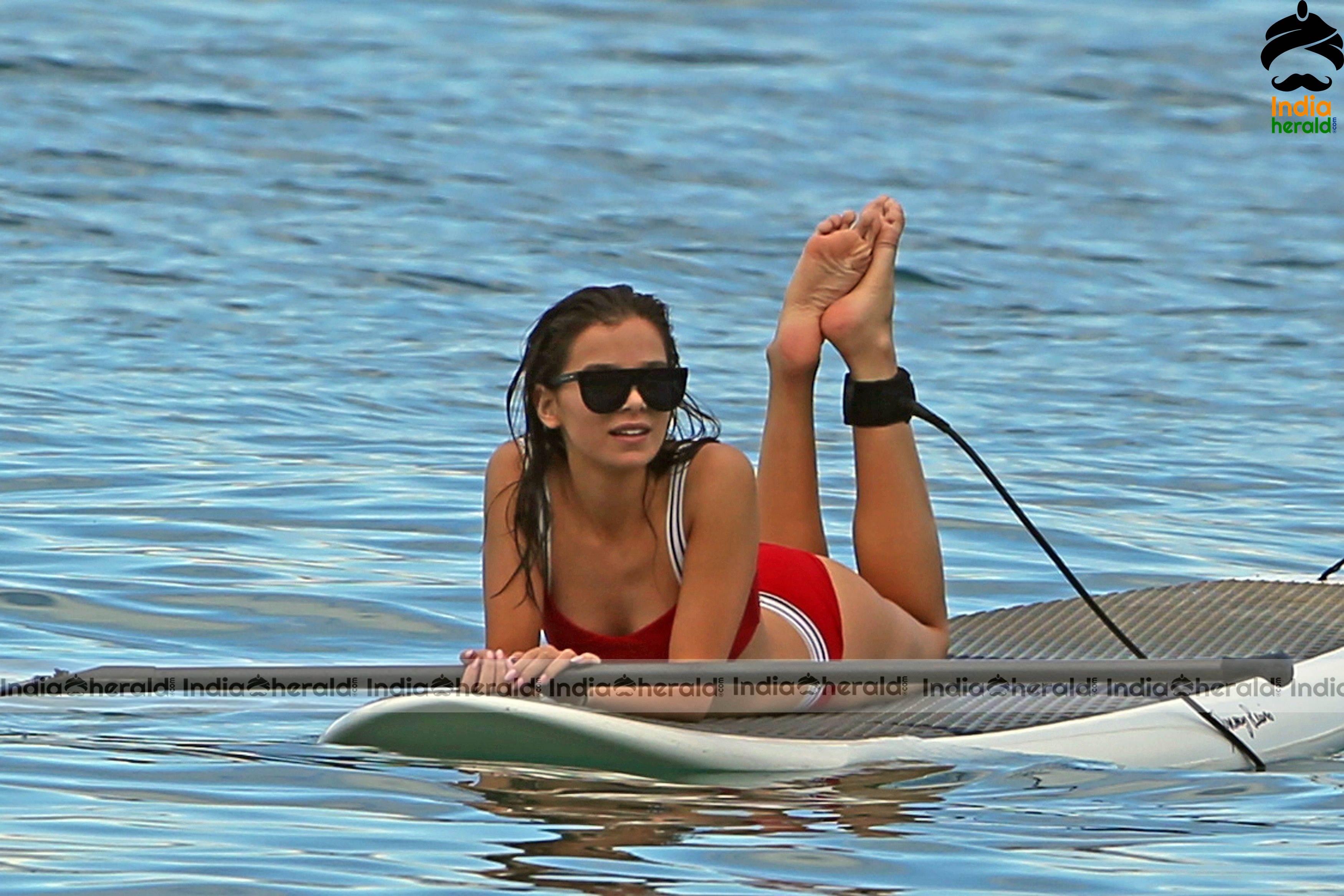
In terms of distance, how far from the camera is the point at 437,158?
21.8m

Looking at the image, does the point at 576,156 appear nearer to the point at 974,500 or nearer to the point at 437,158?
the point at 437,158

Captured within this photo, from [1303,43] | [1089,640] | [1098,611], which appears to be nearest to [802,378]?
[1098,611]

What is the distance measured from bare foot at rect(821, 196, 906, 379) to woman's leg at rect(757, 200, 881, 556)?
0.09 ft

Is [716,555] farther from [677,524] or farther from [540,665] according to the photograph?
[540,665]

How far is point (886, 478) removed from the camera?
5.37 meters

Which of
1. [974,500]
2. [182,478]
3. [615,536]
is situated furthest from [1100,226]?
[615,536]

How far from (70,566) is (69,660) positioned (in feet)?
4.03

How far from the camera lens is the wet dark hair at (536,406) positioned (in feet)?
15.4

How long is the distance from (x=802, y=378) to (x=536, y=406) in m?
0.96

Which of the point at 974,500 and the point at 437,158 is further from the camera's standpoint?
the point at 437,158

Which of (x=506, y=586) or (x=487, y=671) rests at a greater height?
(x=506, y=586)

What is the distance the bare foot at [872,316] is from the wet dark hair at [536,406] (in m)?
0.60

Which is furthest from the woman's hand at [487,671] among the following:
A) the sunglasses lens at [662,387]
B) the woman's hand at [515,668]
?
the sunglasses lens at [662,387]

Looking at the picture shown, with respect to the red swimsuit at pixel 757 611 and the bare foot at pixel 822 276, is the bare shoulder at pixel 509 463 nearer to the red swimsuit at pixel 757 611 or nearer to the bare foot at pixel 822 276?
the red swimsuit at pixel 757 611
